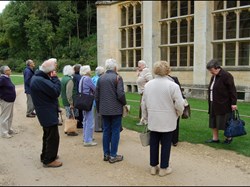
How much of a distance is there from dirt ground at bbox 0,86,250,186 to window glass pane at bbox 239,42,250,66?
9.12 metres

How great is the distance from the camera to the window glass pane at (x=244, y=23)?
1544 cm

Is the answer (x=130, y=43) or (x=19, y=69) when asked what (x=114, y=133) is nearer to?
(x=130, y=43)

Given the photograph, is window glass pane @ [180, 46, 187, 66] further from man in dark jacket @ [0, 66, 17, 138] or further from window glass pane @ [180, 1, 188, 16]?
man in dark jacket @ [0, 66, 17, 138]

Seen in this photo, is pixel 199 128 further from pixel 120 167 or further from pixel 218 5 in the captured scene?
pixel 218 5

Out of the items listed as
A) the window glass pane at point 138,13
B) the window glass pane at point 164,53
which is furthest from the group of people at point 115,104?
the window glass pane at point 138,13

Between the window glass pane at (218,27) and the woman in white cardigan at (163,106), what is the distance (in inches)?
474

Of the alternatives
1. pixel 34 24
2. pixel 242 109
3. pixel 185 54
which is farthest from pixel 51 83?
pixel 34 24

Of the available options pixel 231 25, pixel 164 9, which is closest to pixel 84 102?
pixel 231 25

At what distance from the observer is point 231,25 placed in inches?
637

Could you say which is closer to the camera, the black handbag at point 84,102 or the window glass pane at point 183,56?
the black handbag at point 84,102

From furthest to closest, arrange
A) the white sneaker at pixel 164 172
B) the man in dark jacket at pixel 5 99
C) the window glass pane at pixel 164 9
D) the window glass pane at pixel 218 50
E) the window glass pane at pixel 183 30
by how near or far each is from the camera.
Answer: the window glass pane at pixel 164 9, the window glass pane at pixel 183 30, the window glass pane at pixel 218 50, the man in dark jacket at pixel 5 99, the white sneaker at pixel 164 172

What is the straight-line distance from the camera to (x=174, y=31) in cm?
1888

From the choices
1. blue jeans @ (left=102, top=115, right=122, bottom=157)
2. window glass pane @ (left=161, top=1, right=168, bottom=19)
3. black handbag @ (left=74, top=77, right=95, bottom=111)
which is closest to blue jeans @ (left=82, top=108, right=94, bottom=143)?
black handbag @ (left=74, top=77, right=95, bottom=111)

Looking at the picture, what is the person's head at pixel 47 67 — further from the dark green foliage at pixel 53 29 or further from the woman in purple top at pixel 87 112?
the dark green foliage at pixel 53 29
